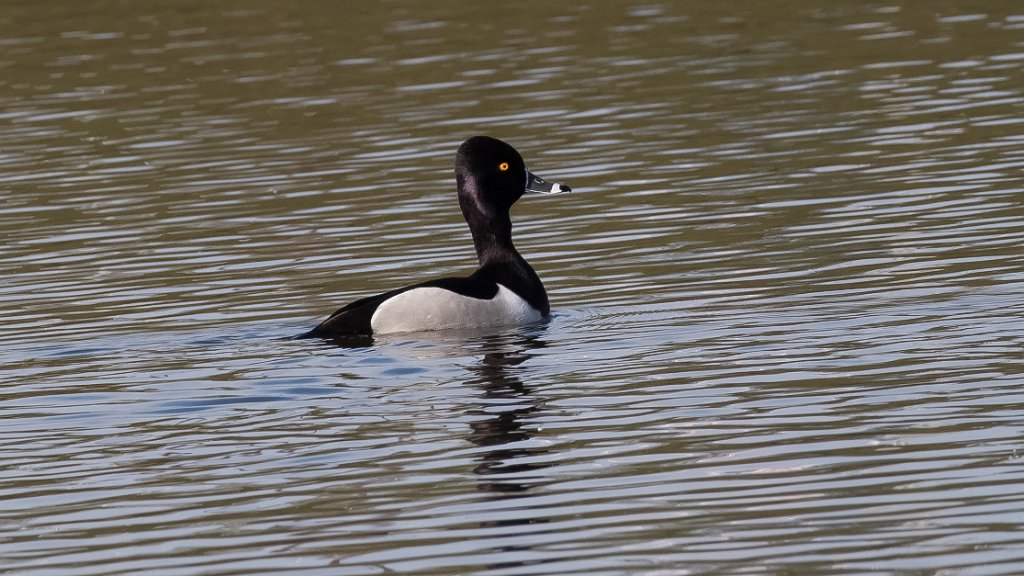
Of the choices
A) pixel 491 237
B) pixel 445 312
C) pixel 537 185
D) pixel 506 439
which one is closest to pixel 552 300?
pixel 491 237

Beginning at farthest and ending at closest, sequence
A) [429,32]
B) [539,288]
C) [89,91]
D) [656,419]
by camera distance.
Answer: [429,32] < [89,91] < [539,288] < [656,419]

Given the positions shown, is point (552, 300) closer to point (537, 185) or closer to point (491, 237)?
point (491, 237)

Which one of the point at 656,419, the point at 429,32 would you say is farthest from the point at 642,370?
the point at 429,32

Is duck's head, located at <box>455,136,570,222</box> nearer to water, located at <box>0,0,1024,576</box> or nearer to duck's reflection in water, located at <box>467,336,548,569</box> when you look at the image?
water, located at <box>0,0,1024,576</box>

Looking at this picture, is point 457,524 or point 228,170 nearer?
point 457,524

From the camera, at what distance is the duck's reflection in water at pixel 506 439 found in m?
7.57

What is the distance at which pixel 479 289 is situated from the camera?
1262cm

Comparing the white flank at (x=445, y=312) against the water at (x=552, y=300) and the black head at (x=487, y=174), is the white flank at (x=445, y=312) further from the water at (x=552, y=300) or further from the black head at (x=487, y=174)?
Answer: the black head at (x=487, y=174)

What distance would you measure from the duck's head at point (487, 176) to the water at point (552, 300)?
2.70 feet

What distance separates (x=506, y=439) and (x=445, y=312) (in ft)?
11.6

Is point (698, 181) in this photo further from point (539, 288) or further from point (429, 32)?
point (429, 32)

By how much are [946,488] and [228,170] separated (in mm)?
12480

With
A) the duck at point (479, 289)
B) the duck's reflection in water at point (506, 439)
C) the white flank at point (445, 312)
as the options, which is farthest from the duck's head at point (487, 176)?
the duck's reflection in water at point (506, 439)

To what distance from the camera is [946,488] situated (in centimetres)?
748
